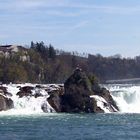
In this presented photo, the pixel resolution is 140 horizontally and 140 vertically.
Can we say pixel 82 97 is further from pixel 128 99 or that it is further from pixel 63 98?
pixel 128 99

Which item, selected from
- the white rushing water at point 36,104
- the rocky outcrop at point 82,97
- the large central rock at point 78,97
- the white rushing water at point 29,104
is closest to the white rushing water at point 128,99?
the white rushing water at point 36,104

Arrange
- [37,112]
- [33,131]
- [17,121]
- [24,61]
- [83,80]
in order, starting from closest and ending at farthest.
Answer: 1. [33,131]
2. [17,121]
3. [37,112]
4. [83,80]
5. [24,61]

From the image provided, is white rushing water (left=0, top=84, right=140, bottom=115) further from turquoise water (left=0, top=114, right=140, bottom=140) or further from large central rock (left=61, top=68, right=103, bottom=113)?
turquoise water (left=0, top=114, right=140, bottom=140)

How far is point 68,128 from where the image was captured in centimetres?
7281

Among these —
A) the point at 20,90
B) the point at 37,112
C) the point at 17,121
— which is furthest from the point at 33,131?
the point at 20,90

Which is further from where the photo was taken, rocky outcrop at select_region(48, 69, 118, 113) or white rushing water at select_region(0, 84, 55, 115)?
rocky outcrop at select_region(48, 69, 118, 113)

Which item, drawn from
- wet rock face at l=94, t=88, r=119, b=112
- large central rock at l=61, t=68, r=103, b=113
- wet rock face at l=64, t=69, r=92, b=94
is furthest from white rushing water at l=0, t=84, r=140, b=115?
wet rock face at l=64, t=69, r=92, b=94

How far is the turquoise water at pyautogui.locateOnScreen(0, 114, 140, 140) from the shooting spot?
211 ft

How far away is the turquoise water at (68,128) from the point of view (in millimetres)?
64375

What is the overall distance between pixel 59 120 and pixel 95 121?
4426 millimetres

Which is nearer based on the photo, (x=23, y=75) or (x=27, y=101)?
(x=27, y=101)

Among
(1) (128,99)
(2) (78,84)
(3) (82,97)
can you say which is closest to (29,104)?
(3) (82,97)

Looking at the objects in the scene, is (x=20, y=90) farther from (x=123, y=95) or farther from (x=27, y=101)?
(x=123, y=95)

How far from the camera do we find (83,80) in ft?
354
